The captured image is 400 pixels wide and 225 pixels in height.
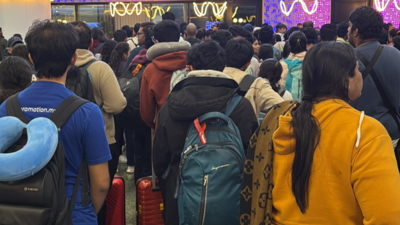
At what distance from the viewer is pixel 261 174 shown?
1.71 metres

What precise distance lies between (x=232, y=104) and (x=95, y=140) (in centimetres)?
80

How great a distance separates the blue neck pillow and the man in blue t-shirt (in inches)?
6.0

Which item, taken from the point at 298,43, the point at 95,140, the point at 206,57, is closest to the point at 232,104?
the point at 206,57

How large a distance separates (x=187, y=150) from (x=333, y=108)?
832 millimetres

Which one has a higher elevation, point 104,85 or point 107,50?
point 107,50

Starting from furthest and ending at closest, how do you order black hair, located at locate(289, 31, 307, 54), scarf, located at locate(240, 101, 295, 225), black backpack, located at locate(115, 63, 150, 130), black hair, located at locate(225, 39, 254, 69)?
black hair, located at locate(289, 31, 307, 54)
black backpack, located at locate(115, 63, 150, 130)
black hair, located at locate(225, 39, 254, 69)
scarf, located at locate(240, 101, 295, 225)

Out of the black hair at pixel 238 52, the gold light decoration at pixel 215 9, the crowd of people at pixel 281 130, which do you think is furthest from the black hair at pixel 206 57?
the gold light decoration at pixel 215 9

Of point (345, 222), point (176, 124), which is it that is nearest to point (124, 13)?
Result: point (176, 124)

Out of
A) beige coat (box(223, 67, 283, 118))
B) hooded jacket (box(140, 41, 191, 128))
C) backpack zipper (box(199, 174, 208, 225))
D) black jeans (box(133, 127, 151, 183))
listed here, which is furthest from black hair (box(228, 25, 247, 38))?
backpack zipper (box(199, 174, 208, 225))

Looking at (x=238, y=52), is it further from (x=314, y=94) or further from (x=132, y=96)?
(x=314, y=94)

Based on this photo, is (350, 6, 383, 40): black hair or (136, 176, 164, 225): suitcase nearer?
(136, 176, 164, 225): suitcase

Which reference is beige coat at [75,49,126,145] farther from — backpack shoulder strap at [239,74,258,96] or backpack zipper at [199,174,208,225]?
backpack zipper at [199,174,208,225]

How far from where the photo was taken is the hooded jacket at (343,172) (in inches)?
55.4

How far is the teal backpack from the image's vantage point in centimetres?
440
